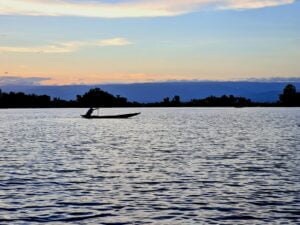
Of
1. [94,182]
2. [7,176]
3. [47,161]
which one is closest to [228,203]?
[94,182]

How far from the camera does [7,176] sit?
4281cm

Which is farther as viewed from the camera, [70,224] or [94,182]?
[94,182]

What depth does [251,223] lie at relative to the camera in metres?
26.3

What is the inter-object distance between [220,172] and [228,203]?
14583mm

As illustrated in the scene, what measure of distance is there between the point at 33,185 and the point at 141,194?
8.26 meters

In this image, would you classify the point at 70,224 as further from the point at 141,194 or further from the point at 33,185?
the point at 33,185

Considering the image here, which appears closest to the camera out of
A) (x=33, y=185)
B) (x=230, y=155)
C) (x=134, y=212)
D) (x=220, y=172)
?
(x=134, y=212)

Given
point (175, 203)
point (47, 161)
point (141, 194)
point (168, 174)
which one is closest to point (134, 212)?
point (175, 203)

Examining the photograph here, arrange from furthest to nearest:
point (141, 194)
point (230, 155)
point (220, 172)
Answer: point (230, 155) < point (220, 172) < point (141, 194)

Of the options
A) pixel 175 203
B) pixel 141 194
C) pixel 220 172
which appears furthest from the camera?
pixel 220 172

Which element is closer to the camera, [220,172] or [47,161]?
[220,172]

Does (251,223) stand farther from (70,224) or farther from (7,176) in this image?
(7,176)

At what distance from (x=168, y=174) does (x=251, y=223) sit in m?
18.4

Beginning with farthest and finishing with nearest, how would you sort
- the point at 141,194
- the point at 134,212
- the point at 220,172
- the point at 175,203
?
the point at 220,172
the point at 141,194
the point at 175,203
the point at 134,212
